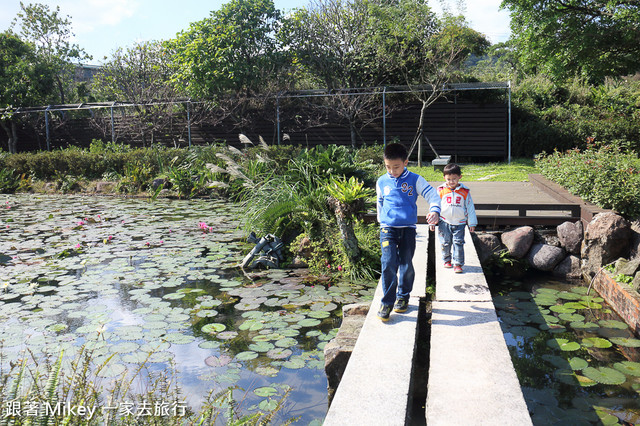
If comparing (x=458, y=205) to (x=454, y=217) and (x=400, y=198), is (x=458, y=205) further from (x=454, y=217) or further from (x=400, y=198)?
(x=400, y=198)

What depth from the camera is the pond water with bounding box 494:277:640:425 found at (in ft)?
11.2

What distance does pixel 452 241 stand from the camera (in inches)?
213

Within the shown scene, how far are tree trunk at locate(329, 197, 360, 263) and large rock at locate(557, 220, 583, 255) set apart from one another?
277 cm

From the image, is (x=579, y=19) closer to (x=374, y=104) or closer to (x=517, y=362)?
(x=374, y=104)

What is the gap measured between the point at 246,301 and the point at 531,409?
119 inches

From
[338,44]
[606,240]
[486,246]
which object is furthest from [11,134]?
[606,240]

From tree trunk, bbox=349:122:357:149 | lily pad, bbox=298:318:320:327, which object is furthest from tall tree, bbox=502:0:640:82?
lily pad, bbox=298:318:320:327

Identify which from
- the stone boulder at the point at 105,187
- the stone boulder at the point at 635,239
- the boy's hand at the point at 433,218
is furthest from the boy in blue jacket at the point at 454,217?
the stone boulder at the point at 105,187

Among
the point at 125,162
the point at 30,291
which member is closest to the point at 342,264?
the point at 30,291

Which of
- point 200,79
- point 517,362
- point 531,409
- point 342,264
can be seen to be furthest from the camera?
point 200,79

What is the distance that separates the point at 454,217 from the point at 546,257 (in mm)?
2162

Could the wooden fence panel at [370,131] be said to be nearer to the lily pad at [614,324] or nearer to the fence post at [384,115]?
the fence post at [384,115]

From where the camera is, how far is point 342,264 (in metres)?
6.48

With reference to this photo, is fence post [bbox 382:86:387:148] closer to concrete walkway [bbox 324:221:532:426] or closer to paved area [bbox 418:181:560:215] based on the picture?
paved area [bbox 418:181:560:215]
